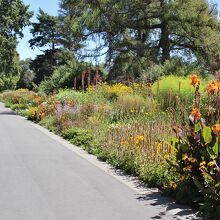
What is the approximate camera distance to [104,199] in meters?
7.11

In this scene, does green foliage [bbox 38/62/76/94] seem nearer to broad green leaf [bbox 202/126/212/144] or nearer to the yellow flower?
the yellow flower

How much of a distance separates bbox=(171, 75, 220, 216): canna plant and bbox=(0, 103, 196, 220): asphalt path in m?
0.65

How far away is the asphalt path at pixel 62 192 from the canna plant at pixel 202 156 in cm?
65

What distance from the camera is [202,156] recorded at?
22.0 feet

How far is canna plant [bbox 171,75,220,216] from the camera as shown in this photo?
6094mm

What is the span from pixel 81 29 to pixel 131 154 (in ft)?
78.1

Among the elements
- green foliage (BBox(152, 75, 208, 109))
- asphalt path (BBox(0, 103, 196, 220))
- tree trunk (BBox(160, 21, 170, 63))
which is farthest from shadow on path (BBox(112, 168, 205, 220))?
tree trunk (BBox(160, 21, 170, 63))

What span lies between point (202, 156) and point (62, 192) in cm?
242

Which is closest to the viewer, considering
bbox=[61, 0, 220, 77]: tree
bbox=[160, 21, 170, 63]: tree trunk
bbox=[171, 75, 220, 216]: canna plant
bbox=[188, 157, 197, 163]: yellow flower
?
bbox=[171, 75, 220, 216]: canna plant

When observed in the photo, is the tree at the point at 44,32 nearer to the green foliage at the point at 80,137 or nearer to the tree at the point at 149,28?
the tree at the point at 149,28

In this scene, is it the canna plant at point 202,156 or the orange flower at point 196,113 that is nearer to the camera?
the canna plant at point 202,156

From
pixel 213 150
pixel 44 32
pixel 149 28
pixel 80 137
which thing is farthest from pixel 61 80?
pixel 44 32

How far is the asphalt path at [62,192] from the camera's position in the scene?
249 inches

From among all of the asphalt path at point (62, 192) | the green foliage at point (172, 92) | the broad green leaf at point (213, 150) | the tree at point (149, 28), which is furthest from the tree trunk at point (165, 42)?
the broad green leaf at point (213, 150)
